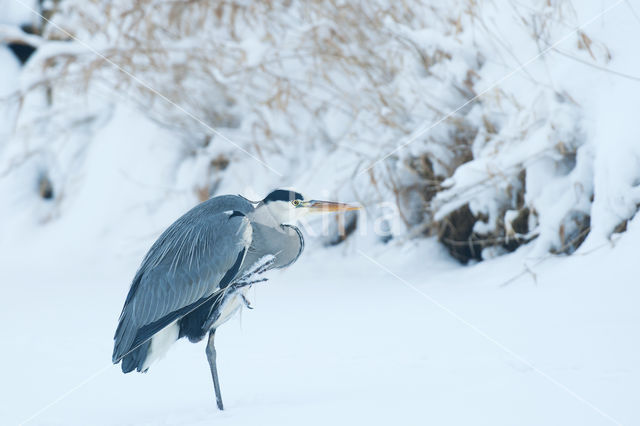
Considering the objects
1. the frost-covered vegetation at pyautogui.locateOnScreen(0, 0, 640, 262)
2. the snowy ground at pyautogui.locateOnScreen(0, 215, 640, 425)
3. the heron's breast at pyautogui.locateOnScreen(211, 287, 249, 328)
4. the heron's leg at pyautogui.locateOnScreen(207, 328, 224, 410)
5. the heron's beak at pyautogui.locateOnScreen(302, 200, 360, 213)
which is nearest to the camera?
the snowy ground at pyautogui.locateOnScreen(0, 215, 640, 425)

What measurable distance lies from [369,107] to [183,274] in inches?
94.5

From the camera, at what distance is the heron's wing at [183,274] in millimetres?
2479

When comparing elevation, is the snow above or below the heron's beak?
below

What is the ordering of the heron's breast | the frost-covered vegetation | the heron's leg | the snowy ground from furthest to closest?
1. the frost-covered vegetation
2. the heron's breast
3. the heron's leg
4. the snowy ground

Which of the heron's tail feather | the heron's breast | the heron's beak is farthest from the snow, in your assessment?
the heron's beak

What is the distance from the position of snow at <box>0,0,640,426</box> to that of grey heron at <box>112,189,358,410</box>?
0.23 m

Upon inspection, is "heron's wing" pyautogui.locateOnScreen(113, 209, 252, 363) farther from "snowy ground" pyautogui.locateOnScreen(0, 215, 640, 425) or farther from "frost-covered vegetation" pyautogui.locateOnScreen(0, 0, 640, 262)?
"frost-covered vegetation" pyautogui.locateOnScreen(0, 0, 640, 262)

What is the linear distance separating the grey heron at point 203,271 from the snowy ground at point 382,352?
228 millimetres

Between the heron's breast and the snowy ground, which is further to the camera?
the heron's breast

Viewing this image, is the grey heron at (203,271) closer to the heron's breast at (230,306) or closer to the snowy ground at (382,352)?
the heron's breast at (230,306)

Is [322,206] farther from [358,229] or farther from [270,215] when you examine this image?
[358,229]

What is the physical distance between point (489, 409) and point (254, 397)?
831 mm

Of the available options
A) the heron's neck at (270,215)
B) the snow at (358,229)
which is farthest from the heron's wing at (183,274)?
the snow at (358,229)

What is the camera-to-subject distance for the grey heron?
2.49m
